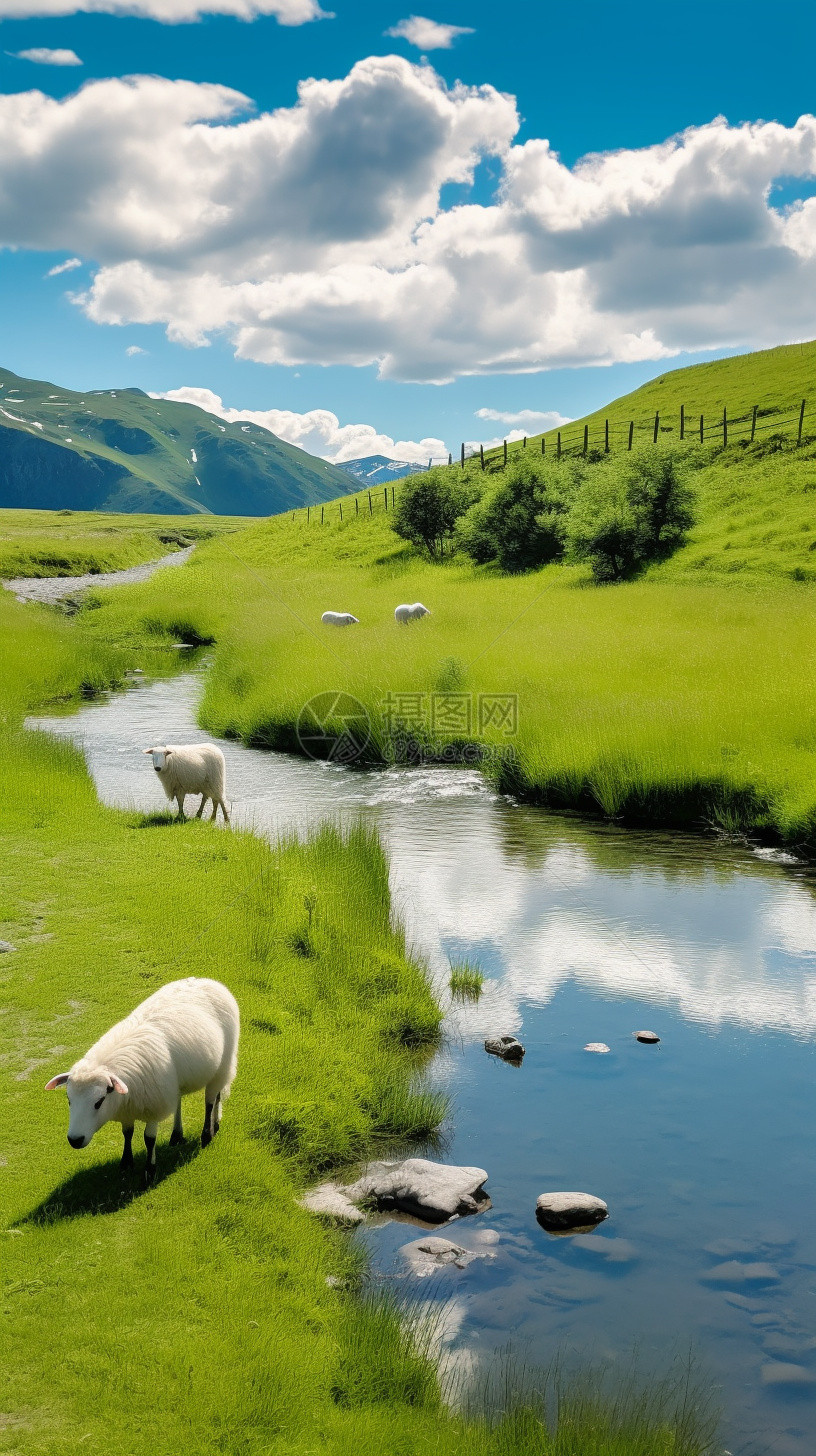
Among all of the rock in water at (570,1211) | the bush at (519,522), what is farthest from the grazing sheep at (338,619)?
the rock in water at (570,1211)

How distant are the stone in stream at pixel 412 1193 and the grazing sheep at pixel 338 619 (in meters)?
32.2

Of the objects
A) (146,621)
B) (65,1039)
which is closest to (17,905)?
(65,1039)

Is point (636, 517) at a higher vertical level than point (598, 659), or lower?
higher

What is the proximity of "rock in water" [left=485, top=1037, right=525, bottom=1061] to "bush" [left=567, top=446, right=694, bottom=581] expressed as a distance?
4162 cm

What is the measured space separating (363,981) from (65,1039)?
3.81 m

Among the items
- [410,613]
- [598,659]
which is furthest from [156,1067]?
[410,613]

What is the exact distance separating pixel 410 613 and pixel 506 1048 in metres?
30.4

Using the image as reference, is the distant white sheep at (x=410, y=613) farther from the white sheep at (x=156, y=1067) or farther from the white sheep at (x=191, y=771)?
the white sheep at (x=156, y=1067)

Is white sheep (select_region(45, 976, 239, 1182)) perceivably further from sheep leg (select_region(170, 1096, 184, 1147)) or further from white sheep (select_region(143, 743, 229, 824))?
white sheep (select_region(143, 743, 229, 824))

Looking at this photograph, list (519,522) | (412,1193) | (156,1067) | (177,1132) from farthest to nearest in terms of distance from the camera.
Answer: (519,522) → (412,1193) → (177,1132) → (156,1067)

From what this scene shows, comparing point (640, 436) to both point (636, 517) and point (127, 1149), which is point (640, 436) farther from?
point (127, 1149)

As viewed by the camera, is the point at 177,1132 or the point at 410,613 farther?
the point at 410,613

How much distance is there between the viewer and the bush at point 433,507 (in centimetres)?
6612

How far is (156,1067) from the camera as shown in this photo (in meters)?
6.85
